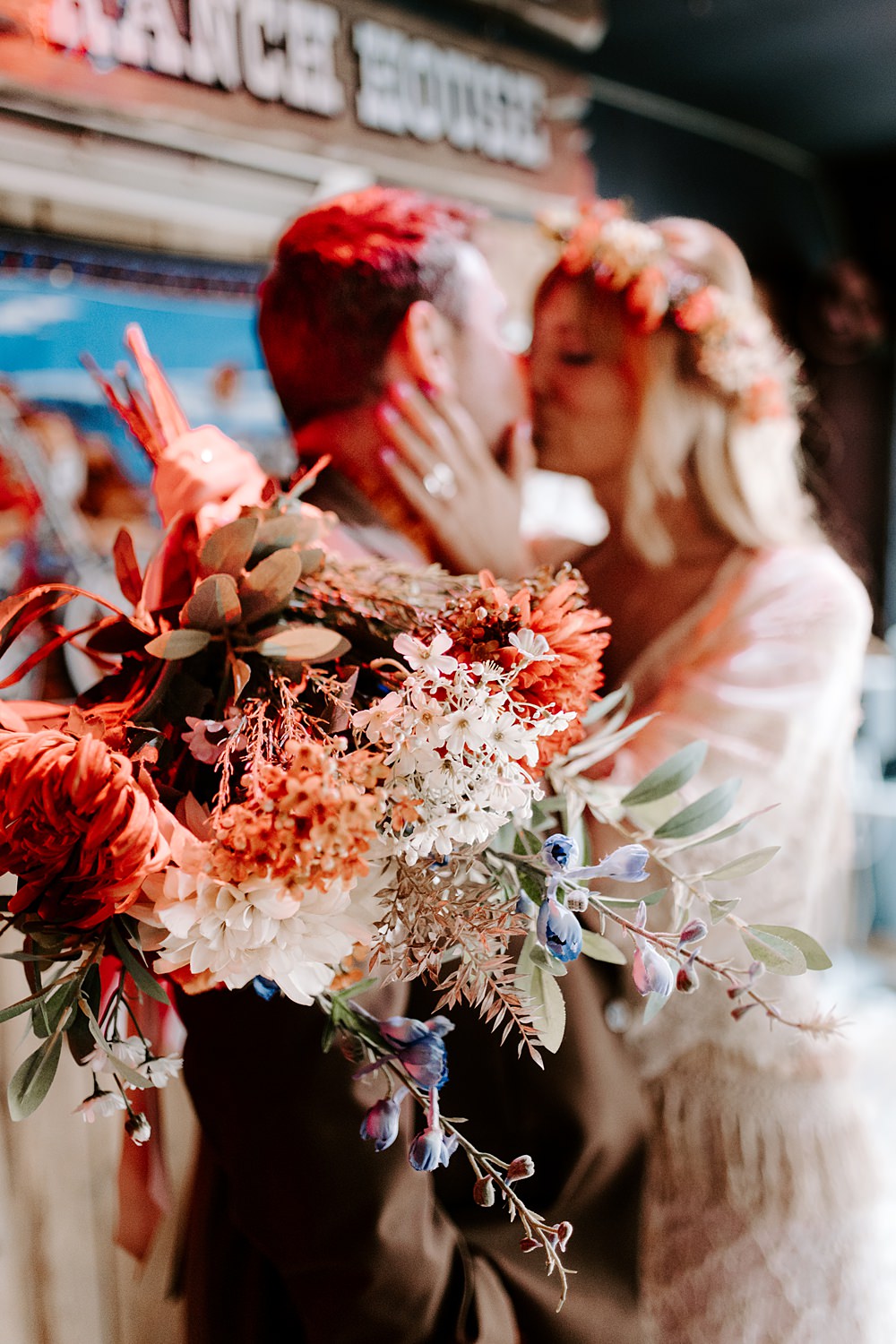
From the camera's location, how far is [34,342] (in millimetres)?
919

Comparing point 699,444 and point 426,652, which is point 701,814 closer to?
point 426,652

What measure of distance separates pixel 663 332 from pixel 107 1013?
886 millimetres

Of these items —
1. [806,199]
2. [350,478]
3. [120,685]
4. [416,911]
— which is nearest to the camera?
[416,911]

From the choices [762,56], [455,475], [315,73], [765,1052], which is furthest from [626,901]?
[762,56]

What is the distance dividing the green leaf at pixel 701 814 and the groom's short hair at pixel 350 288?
56cm

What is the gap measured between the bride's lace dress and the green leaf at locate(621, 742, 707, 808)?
21cm

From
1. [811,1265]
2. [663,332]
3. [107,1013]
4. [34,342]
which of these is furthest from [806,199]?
[107,1013]

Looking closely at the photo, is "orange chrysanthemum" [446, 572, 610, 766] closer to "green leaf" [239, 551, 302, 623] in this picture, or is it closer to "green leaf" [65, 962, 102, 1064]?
"green leaf" [239, 551, 302, 623]

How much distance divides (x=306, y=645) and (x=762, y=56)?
175cm

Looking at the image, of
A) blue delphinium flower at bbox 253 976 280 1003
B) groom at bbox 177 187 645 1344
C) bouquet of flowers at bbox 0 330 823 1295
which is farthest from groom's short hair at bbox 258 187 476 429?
blue delphinium flower at bbox 253 976 280 1003

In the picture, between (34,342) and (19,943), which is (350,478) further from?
(19,943)

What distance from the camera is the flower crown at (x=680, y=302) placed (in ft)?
3.50

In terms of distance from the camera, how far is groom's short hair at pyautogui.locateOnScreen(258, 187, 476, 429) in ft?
3.18

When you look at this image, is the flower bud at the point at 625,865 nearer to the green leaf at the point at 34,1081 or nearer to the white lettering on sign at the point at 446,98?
the green leaf at the point at 34,1081
